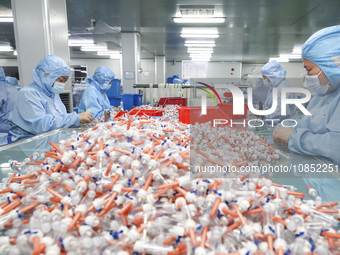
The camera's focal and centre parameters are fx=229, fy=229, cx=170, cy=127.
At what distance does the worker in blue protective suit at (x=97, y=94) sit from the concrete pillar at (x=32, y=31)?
2.56 feet

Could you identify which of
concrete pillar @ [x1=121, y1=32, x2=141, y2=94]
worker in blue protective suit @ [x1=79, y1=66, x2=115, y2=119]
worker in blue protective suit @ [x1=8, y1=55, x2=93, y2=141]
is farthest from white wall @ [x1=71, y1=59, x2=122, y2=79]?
worker in blue protective suit @ [x1=8, y1=55, x2=93, y2=141]

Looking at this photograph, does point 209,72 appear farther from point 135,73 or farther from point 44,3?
point 44,3

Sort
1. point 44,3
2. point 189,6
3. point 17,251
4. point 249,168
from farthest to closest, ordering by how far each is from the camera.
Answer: point 189,6 → point 44,3 → point 249,168 → point 17,251

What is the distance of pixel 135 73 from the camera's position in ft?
20.6

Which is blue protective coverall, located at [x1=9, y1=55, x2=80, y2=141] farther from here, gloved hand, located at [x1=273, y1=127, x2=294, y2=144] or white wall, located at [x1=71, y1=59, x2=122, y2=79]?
white wall, located at [x1=71, y1=59, x2=122, y2=79]

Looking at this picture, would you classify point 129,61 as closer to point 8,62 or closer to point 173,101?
point 173,101

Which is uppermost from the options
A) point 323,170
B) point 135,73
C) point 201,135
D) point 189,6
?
point 189,6

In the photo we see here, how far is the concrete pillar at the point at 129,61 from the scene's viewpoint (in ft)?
20.4

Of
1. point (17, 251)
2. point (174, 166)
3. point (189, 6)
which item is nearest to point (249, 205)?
point (174, 166)

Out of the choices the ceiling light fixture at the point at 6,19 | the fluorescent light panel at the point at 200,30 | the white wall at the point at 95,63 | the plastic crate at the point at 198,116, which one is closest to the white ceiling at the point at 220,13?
the fluorescent light panel at the point at 200,30

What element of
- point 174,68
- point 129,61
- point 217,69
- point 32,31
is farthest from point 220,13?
point 217,69

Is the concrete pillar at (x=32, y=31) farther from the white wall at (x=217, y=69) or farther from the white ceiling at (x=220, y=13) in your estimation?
the white wall at (x=217, y=69)

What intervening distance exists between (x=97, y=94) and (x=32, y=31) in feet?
3.90

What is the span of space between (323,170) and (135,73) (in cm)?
566
